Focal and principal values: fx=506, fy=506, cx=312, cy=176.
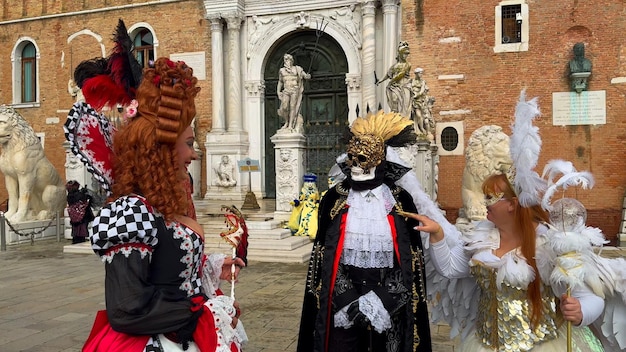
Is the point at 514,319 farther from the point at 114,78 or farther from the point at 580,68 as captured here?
the point at 580,68

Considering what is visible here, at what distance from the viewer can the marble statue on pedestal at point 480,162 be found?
36.6ft

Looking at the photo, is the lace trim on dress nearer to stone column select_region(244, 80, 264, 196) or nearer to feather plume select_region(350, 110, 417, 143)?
feather plume select_region(350, 110, 417, 143)

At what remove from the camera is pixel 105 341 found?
1.98 metres

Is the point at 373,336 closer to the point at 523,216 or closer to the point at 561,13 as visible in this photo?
the point at 523,216

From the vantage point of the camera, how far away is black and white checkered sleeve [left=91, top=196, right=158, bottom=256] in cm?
186

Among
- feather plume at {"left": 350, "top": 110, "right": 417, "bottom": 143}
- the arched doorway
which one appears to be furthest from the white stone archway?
feather plume at {"left": 350, "top": 110, "right": 417, "bottom": 143}

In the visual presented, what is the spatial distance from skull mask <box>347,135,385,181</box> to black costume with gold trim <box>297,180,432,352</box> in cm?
17

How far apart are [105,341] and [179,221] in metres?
0.54

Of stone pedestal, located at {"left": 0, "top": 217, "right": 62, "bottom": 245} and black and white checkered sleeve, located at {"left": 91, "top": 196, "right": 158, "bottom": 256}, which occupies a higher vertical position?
black and white checkered sleeve, located at {"left": 91, "top": 196, "right": 158, "bottom": 256}

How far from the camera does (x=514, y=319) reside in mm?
2613

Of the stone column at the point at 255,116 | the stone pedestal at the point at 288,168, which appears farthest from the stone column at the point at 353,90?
the stone pedestal at the point at 288,168

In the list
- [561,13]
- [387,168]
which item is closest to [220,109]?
[561,13]

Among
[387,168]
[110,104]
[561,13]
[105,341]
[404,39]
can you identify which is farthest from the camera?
[404,39]

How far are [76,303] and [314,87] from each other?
1087 cm
